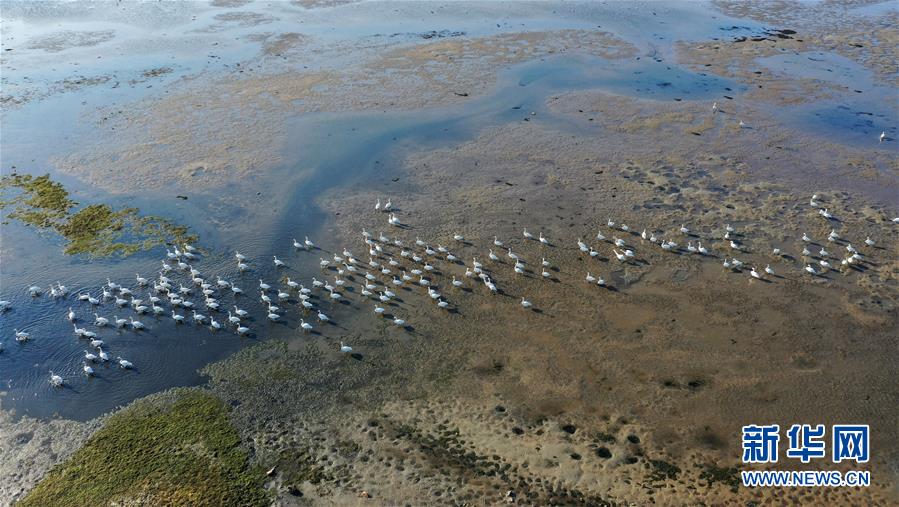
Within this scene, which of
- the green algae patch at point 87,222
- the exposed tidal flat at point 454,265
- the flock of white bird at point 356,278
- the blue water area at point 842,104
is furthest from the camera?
the blue water area at point 842,104

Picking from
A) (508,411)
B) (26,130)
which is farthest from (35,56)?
(508,411)

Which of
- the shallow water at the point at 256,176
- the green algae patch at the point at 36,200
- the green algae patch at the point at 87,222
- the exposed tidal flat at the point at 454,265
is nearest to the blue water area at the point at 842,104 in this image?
the shallow water at the point at 256,176

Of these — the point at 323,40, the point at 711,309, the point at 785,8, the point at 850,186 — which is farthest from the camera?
the point at 785,8

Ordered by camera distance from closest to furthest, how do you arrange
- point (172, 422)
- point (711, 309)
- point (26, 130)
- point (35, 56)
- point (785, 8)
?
1. point (172, 422)
2. point (711, 309)
3. point (26, 130)
4. point (35, 56)
5. point (785, 8)

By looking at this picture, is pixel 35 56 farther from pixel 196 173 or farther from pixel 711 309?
pixel 711 309

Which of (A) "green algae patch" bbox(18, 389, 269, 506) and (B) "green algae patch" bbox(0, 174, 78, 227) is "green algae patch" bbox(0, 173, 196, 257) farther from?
(A) "green algae patch" bbox(18, 389, 269, 506)

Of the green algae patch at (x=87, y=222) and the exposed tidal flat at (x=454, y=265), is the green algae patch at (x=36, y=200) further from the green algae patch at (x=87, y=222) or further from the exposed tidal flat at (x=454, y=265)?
the exposed tidal flat at (x=454, y=265)
